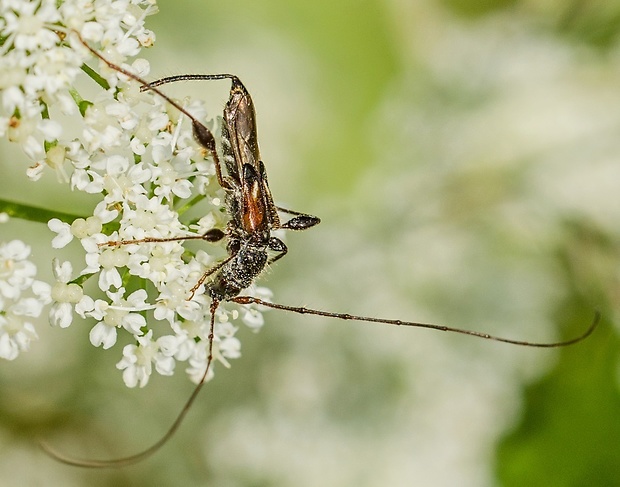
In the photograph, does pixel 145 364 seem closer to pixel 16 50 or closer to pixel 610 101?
pixel 16 50

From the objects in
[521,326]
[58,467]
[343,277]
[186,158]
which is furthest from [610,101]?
[58,467]

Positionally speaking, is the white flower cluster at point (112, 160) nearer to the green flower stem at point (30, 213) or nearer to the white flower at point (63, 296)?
the white flower at point (63, 296)

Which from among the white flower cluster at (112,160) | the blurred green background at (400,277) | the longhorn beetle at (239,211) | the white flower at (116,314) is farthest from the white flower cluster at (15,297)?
the blurred green background at (400,277)

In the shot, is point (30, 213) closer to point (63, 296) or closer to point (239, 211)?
point (63, 296)

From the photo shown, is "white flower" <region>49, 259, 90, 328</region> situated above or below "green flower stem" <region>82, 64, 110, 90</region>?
below

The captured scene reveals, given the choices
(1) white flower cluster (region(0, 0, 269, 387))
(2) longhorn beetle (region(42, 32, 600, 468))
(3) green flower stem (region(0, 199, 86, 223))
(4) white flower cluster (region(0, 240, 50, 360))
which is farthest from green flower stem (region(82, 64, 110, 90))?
(4) white flower cluster (region(0, 240, 50, 360))

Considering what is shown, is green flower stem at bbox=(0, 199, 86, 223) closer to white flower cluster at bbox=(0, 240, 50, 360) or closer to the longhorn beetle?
white flower cluster at bbox=(0, 240, 50, 360)
